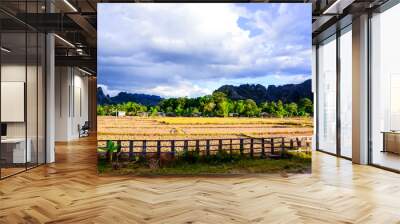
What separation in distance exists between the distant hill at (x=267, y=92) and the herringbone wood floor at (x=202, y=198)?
130 cm

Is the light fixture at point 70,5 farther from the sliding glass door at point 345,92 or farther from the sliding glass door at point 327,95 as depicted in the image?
the sliding glass door at point 327,95

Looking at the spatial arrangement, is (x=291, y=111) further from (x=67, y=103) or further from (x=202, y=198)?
(x=67, y=103)

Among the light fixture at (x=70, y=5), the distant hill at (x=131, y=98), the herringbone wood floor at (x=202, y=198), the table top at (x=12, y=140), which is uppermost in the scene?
the light fixture at (x=70, y=5)

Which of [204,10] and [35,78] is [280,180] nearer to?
[204,10]

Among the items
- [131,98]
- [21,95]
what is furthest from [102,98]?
[21,95]

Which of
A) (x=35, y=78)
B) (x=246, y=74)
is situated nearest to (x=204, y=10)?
(x=246, y=74)

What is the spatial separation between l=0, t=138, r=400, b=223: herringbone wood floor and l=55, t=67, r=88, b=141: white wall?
26.0ft

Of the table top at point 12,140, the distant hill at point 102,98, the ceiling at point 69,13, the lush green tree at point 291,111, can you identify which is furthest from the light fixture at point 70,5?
the lush green tree at point 291,111

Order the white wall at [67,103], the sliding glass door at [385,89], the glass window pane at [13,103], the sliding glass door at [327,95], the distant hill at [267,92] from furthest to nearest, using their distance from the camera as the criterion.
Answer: the white wall at [67,103] → the sliding glass door at [327,95] → the sliding glass door at [385,89] → the distant hill at [267,92] → the glass window pane at [13,103]

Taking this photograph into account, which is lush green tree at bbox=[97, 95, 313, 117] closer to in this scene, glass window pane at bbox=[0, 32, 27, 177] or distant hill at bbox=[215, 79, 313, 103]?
distant hill at bbox=[215, 79, 313, 103]

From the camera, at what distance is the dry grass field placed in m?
6.63

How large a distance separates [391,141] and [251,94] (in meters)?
2.77

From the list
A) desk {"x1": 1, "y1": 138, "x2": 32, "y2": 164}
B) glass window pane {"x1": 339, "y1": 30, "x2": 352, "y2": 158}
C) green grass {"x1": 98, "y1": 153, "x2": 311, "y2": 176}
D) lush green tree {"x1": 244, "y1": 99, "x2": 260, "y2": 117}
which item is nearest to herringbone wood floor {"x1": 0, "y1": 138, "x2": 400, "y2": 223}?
green grass {"x1": 98, "y1": 153, "x2": 311, "y2": 176}

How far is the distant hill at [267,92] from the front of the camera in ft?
21.9
